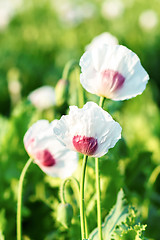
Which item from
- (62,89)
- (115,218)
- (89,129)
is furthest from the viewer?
(62,89)

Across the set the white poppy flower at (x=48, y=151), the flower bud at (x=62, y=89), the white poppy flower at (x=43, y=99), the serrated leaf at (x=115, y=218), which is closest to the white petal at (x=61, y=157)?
the white poppy flower at (x=48, y=151)

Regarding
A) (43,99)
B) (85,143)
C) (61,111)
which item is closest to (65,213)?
(85,143)

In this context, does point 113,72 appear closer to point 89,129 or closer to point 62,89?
point 89,129

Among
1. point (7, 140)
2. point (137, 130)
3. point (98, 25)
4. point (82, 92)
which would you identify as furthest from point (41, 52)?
point (82, 92)

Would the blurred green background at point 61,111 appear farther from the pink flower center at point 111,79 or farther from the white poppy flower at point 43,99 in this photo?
the pink flower center at point 111,79

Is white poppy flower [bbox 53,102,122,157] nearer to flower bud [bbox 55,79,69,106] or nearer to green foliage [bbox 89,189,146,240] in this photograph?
green foliage [bbox 89,189,146,240]

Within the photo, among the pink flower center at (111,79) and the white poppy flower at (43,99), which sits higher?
the white poppy flower at (43,99)

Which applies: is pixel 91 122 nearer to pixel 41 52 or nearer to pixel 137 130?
pixel 137 130
